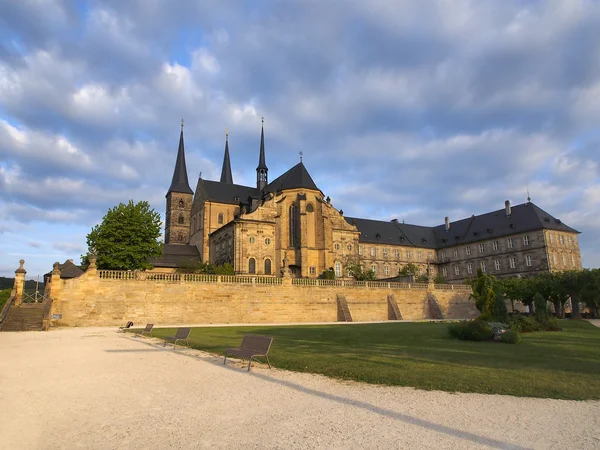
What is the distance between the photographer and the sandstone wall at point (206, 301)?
29594 millimetres

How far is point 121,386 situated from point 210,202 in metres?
62.3

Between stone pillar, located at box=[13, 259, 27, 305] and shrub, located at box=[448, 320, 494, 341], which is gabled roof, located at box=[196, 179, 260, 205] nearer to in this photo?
stone pillar, located at box=[13, 259, 27, 305]

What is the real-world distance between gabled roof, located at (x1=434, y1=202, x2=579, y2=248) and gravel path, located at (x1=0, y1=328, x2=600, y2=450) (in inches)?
2558

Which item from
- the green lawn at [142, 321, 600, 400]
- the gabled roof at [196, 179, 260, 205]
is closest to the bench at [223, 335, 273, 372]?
the green lawn at [142, 321, 600, 400]

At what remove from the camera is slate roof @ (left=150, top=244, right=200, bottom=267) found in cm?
6066

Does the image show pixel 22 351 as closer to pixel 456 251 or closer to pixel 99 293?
pixel 99 293

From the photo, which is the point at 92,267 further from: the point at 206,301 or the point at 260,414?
the point at 260,414

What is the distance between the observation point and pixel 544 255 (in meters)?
61.7

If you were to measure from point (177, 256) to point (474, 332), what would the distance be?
55146 mm

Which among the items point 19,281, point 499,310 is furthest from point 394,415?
point 19,281

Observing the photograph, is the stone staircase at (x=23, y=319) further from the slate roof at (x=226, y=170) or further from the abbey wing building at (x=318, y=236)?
the slate roof at (x=226, y=170)

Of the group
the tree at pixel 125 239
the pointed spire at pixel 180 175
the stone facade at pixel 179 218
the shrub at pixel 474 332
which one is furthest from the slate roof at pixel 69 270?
the shrub at pixel 474 332

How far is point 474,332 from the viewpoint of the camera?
18547 mm

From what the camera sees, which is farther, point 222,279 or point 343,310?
point 343,310
